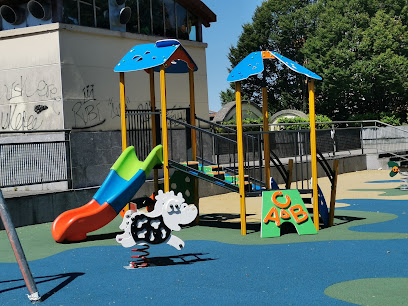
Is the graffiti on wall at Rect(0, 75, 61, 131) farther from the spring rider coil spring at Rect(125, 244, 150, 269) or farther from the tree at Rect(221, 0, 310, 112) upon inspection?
the tree at Rect(221, 0, 310, 112)

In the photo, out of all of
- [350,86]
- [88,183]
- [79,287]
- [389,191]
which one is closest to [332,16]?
[350,86]

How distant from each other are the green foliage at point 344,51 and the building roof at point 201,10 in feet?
77.0

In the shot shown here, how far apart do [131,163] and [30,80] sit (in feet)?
19.7

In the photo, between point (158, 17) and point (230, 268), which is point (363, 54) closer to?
point (158, 17)

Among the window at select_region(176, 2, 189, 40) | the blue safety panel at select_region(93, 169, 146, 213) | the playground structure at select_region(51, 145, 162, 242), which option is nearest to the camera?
the playground structure at select_region(51, 145, 162, 242)

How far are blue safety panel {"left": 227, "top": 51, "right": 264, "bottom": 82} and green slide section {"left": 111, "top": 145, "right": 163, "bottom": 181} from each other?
1.93m

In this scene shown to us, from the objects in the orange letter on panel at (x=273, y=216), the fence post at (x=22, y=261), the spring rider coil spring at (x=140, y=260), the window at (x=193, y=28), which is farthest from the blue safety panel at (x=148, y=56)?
the window at (x=193, y=28)

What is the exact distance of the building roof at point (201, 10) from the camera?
20.1 m

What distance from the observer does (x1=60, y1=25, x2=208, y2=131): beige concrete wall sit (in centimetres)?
1539

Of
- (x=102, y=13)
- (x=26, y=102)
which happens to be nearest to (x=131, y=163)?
(x=26, y=102)

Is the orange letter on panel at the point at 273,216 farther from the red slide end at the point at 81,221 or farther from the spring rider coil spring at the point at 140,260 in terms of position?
the red slide end at the point at 81,221

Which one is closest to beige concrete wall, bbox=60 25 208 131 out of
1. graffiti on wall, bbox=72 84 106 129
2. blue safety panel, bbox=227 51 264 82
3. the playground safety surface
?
graffiti on wall, bbox=72 84 106 129

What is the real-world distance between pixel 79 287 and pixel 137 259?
1655mm

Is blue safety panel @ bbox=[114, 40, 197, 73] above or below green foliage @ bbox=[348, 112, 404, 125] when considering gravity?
below
